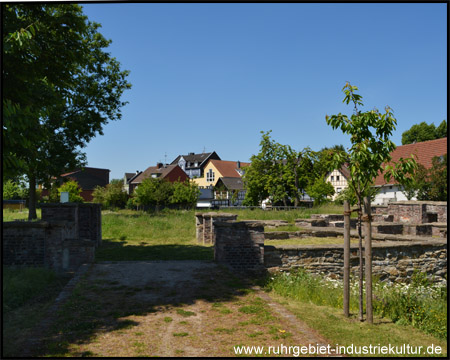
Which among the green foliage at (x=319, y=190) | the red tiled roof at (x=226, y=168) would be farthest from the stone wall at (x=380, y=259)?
the red tiled roof at (x=226, y=168)

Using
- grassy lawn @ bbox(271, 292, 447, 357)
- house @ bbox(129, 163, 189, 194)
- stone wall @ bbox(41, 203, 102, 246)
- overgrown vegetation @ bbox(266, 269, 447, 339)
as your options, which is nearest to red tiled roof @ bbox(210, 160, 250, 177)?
house @ bbox(129, 163, 189, 194)

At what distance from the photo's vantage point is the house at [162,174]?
70.8m

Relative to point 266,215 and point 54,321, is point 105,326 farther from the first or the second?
point 266,215

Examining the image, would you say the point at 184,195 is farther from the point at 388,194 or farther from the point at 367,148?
the point at 367,148

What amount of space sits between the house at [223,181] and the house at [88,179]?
Answer: 1966 centimetres

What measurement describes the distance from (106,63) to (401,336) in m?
28.7

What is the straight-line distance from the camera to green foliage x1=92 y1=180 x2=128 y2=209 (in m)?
48.0

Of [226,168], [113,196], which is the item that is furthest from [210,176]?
[113,196]

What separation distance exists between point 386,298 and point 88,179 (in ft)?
239

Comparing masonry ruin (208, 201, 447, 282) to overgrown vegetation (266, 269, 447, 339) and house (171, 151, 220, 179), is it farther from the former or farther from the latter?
house (171, 151, 220, 179)

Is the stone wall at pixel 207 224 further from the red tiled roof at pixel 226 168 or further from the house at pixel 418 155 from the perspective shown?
the red tiled roof at pixel 226 168

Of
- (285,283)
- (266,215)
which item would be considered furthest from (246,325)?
Result: (266,215)

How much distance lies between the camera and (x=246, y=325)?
5875 millimetres

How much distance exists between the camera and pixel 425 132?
56406 millimetres
